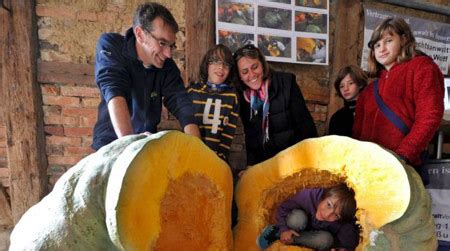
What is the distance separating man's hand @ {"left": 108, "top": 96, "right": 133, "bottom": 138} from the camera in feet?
3.26

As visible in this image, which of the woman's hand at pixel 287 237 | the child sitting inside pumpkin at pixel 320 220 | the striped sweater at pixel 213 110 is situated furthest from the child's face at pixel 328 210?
the striped sweater at pixel 213 110

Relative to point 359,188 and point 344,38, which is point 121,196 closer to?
point 359,188

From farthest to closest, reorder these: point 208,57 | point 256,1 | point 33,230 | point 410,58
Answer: point 256,1
point 208,57
point 410,58
point 33,230

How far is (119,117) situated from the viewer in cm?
100

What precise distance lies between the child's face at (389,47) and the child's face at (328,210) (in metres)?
0.54

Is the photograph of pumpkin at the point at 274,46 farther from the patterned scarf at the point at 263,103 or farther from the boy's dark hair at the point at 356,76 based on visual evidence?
the patterned scarf at the point at 263,103

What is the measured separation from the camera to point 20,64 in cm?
173

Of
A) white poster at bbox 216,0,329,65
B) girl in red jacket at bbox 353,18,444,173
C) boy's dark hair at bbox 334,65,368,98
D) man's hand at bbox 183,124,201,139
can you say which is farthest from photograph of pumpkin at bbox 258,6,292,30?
man's hand at bbox 183,124,201,139

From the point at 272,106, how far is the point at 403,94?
0.49m

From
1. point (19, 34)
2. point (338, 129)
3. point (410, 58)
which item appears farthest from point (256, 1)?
point (19, 34)

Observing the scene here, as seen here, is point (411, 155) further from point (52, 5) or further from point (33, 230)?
point (52, 5)

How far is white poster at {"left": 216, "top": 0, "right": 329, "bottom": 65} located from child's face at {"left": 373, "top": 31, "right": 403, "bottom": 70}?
34.4 inches

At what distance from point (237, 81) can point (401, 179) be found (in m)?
0.88

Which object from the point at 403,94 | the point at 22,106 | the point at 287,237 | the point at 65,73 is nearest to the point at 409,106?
Answer: the point at 403,94
